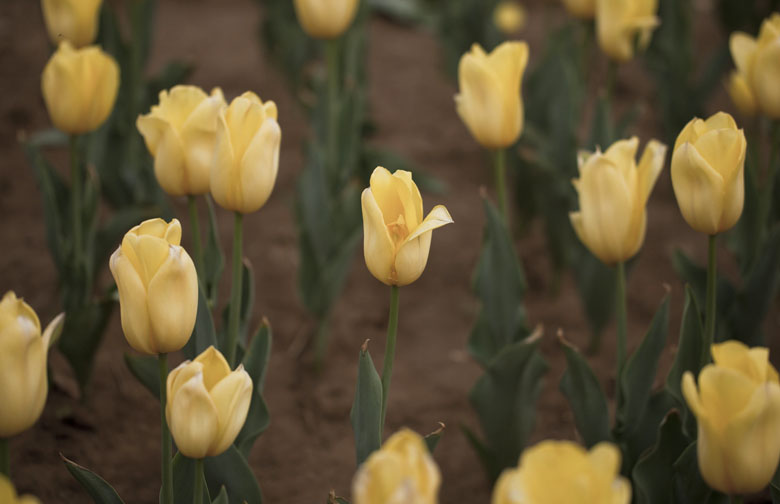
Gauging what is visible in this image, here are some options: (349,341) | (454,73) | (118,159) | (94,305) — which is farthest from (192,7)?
(94,305)

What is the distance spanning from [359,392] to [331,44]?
1172mm

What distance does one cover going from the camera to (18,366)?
43.1 inches

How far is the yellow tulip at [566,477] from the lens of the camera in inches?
33.4

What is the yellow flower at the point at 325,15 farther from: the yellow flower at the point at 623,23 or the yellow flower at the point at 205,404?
the yellow flower at the point at 205,404

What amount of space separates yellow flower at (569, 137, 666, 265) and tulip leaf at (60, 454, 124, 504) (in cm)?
85

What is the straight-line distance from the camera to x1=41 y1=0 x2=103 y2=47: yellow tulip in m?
2.04

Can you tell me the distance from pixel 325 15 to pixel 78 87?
2.03ft

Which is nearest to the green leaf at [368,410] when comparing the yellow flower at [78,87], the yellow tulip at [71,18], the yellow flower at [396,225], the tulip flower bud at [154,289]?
the yellow flower at [396,225]

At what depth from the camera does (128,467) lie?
1.88 metres

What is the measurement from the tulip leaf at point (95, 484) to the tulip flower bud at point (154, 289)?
0.75 feet

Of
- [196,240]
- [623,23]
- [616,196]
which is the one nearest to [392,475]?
[616,196]

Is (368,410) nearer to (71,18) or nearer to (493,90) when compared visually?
(493,90)

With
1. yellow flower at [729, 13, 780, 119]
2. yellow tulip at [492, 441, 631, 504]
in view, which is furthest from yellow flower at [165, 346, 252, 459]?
yellow flower at [729, 13, 780, 119]

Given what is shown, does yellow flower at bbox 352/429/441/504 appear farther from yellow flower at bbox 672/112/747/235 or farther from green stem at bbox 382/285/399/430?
yellow flower at bbox 672/112/747/235
